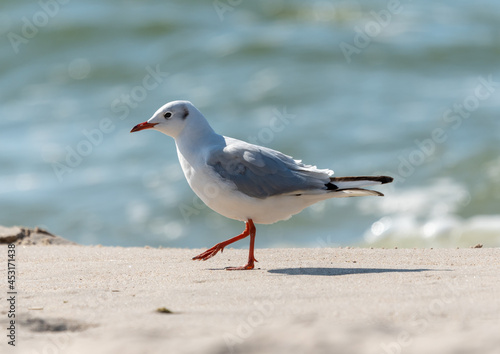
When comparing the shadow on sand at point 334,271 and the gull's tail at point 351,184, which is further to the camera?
the gull's tail at point 351,184

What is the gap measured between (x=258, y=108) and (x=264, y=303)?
10456 mm

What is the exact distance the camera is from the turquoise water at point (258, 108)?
10734mm

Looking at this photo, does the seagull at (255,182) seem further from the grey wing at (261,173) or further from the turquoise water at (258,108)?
the turquoise water at (258,108)

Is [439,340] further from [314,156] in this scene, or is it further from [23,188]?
[23,188]

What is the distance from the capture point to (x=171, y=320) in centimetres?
327

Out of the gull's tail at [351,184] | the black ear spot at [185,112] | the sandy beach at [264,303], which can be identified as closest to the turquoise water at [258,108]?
the gull's tail at [351,184]

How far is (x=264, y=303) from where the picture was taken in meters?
3.66

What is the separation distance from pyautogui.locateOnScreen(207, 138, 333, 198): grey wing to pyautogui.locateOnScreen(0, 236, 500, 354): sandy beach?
563 mm

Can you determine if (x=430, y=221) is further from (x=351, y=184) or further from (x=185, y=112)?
(x=185, y=112)

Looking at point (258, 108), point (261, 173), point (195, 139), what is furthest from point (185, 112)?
point (258, 108)

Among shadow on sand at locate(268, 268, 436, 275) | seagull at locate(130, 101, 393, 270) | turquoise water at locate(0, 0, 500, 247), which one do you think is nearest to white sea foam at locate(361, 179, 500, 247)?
turquoise water at locate(0, 0, 500, 247)

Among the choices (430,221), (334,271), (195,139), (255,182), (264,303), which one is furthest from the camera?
(430,221)

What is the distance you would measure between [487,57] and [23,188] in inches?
378

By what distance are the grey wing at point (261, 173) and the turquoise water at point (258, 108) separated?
14.2 feet
